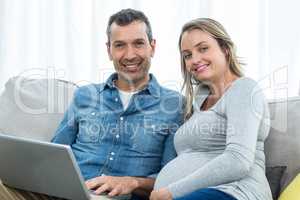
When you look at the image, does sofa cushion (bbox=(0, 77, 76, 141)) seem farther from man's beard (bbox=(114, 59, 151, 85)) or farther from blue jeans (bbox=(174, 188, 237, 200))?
blue jeans (bbox=(174, 188, 237, 200))

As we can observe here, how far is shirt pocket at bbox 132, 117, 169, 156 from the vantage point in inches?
76.5

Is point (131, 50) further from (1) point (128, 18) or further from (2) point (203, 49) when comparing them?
(2) point (203, 49)

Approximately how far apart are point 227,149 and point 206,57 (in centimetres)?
38

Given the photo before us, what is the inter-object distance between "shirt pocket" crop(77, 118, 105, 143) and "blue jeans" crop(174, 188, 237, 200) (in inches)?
24.1

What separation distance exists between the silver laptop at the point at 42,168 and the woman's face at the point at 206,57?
2.12 feet

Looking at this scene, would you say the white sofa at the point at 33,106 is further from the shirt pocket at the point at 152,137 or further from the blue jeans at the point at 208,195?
the blue jeans at the point at 208,195

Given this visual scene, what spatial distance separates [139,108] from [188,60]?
30 cm

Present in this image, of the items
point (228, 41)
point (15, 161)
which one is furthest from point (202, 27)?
point (15, 161)

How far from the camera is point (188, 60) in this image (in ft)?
6.02

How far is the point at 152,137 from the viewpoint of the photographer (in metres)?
1.95

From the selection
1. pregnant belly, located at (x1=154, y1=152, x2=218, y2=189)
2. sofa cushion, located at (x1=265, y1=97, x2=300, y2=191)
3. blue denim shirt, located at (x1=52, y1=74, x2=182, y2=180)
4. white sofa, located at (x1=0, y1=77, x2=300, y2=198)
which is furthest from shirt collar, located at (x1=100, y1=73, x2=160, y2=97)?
sofa cushion, located at (x1=265, y1=97, x2=300, y2=191)

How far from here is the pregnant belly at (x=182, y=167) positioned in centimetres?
168

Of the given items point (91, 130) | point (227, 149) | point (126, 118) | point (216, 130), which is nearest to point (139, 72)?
point (126, 118)

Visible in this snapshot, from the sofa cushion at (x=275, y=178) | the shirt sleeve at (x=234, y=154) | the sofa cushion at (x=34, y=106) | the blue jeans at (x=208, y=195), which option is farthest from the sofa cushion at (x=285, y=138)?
the sofa cushion at (x=34, y=106)
